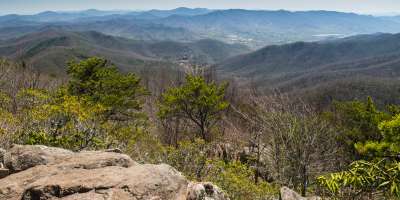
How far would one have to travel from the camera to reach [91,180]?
8711 millimetres

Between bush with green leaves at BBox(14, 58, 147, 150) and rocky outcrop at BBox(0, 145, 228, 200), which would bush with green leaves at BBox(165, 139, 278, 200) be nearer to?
bush with green leaves at BBox(14, 58, 147, 150)

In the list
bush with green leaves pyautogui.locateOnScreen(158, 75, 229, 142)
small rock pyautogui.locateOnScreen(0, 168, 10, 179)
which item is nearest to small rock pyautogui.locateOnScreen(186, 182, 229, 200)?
small rock pyautogui.locateOnScreen(0, 168, 10, 179)

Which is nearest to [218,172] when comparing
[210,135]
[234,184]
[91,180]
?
[234,184]

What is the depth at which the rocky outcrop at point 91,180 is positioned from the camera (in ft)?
27.4

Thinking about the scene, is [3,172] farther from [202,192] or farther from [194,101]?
[194,101]

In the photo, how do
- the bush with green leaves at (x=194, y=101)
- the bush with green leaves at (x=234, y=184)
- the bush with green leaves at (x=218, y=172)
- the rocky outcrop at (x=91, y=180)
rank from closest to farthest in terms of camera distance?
the rocky outcrop at (x=91, y=180) < the bush with green leaves at (x=234, y=184) < the bush with green leaves at (x=218, y=172) < the bush with green leaves at (x=194, y=101)

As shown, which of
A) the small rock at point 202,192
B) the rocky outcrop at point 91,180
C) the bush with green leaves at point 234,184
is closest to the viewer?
the rocky outcrop at point 91,180

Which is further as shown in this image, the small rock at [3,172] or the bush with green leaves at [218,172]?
the bush with green leaves at [218,172]


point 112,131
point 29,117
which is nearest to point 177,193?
point 29,117

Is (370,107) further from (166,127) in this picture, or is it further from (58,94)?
(58,94)

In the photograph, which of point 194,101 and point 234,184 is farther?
point 194,101

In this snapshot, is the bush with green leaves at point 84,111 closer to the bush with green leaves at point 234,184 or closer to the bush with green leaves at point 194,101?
the bush with green leaves at point 194,101

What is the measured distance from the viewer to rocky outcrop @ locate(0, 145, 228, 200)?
834 cm

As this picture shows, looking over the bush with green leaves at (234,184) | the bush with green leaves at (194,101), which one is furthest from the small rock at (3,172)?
the bush with green leaves at (194,101)
